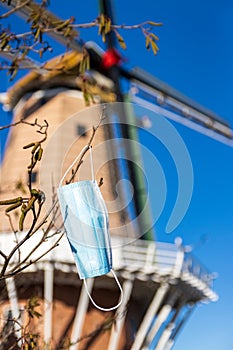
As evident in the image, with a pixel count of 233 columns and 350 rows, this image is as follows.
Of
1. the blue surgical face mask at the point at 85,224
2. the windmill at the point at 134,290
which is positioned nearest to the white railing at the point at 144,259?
the windmill at the point at 134,290

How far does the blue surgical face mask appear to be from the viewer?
121 inches

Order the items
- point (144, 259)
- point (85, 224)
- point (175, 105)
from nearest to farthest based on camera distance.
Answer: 1. point (85, 224)
2. point (144, 259)
3. point (175, 105)

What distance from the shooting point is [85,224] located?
3.07m

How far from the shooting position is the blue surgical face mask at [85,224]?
Result: 10.1ft

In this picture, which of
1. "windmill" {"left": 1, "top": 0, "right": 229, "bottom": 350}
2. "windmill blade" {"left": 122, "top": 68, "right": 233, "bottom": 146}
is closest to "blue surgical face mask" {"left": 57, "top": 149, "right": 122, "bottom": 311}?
"windmill" {"left": 1, "top": 0, "right": 229, "bottom": 350}

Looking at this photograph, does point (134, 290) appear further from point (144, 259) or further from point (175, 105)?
point (175, 105)

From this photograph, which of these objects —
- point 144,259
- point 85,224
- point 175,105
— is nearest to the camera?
point 85,224

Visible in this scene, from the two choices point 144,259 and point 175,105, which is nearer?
point 144,259

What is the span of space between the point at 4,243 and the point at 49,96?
5.40 meters

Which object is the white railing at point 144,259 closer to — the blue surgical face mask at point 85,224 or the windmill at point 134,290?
the windmill at point 134,290

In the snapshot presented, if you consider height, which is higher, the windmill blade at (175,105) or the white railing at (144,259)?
the windmill blade at (175,105)

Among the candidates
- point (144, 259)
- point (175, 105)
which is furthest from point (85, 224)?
point (175, 105)

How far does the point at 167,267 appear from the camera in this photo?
978cm

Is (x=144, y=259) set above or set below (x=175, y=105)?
below
